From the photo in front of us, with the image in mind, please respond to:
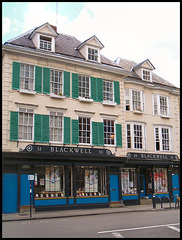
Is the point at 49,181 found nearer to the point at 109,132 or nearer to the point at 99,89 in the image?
the point at 109,132

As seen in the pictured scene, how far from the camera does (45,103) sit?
64.2ft

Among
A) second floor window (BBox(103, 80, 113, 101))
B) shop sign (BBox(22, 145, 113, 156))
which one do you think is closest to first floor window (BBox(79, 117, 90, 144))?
shop sign (BBox(22, 145, 113, 156))

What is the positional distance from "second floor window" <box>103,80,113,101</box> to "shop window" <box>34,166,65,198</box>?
21.7ft

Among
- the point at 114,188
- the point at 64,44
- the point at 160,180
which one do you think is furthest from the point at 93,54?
the point at 160,180

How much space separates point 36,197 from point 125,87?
11468 millimetres

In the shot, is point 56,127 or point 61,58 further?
point 61,58

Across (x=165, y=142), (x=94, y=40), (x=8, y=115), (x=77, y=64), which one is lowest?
(x=165, y=142)

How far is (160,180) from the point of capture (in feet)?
80.9

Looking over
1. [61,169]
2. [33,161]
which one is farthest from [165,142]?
[33,161]

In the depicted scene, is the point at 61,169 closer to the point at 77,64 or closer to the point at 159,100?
the point at 77,64

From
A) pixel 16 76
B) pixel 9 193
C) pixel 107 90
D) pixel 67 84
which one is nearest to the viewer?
pixel 9 193

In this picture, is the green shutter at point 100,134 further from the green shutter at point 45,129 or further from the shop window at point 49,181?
the green shutter at point 45,129

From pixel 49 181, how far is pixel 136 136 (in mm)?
8498

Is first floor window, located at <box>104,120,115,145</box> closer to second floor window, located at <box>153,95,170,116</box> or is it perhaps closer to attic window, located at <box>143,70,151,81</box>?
second floor window, located at <box>153,95,170,116</box>
